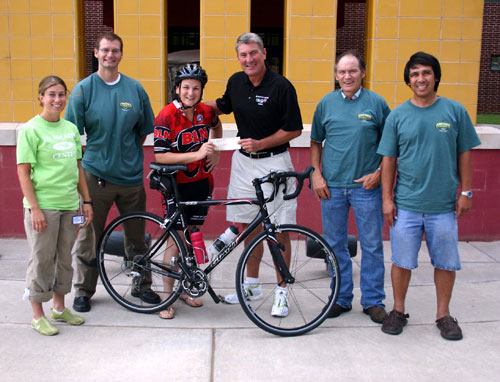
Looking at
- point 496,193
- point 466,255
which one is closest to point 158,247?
point 466,255

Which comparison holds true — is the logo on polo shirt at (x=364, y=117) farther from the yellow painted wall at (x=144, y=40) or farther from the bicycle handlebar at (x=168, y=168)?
the yellow painted wall at (x=144, y=40)

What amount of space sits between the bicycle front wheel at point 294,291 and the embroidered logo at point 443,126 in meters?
1.10

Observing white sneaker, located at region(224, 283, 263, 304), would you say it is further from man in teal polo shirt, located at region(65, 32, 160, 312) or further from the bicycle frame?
man in teal polo shirt, located at region(65, 32, 160, 312)

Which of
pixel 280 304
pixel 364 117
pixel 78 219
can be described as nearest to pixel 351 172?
pixel 364 117

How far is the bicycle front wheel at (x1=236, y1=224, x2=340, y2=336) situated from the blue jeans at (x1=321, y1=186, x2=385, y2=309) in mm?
141

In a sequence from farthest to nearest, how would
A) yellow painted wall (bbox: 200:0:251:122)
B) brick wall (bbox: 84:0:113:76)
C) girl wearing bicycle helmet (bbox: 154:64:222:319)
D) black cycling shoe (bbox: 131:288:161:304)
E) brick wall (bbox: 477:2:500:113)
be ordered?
brick wall (bbox: 477:2:500:113) < brick wall (bbox: 84:0:113:76) < yellow painted wall (bbox: 200:0:251:122) < black cycling shoe (bbox: 131:288:161:304) < girl wearing bicycle helmet (bbox: 154:64:222:319)

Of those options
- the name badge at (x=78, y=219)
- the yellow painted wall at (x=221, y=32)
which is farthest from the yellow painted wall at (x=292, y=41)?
the name badge at (x=78, y=219)

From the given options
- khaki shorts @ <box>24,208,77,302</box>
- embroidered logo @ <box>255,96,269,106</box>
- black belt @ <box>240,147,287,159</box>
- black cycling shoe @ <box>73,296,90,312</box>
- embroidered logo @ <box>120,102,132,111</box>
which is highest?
embroidered logo @ <box>255,96,269,106</box>

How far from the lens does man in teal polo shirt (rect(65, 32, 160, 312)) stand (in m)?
4.52

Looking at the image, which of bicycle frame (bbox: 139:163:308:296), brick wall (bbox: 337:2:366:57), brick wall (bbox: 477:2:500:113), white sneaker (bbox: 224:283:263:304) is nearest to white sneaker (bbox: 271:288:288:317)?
bicycle frame (bbox: 139:163:308:296)

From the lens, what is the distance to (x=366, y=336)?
4270mm

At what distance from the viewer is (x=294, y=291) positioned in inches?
205

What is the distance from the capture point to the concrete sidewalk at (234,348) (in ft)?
12.1

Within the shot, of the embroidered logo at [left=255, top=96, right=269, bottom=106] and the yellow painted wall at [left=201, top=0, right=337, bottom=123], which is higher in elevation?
the yellow painted wall at [left=201, top=0, right=337, bottom=123]
